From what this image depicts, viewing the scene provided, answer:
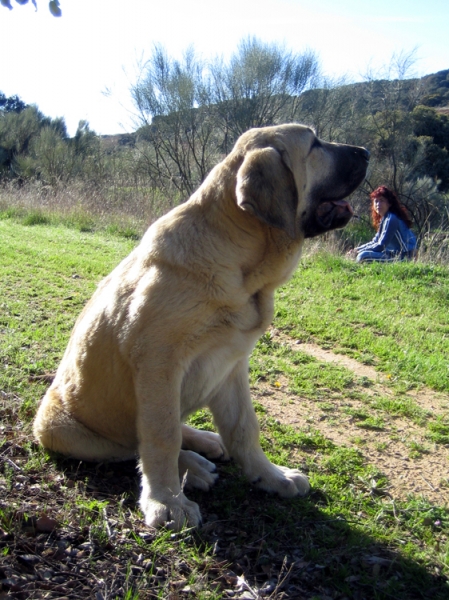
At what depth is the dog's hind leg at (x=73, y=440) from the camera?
9.93 ft

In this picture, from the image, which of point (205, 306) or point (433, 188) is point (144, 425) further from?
point (433, 188)

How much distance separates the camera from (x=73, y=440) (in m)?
3.02

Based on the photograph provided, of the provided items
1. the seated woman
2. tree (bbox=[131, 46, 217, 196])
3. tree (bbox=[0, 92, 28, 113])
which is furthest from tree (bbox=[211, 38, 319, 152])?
tree (bbox=[0, 92, 28, 113])

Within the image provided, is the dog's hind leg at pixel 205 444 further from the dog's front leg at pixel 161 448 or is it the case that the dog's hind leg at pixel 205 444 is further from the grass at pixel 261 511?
the dog's front leg at pixel 161 448

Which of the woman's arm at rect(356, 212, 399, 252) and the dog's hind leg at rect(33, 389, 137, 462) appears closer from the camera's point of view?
the dog's hind leg at rect(33, 389, 137, 462)

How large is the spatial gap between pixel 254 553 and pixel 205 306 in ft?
3.77

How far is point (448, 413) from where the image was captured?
159 inches

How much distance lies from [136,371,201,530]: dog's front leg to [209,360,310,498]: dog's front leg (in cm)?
51

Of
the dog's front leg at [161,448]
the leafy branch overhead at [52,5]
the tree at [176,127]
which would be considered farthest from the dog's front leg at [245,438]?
the tree at [176,127]

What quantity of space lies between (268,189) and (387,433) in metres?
1.96

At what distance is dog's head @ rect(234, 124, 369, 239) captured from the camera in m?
2.80

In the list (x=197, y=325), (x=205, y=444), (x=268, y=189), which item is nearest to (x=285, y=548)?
(x=205, y=444)

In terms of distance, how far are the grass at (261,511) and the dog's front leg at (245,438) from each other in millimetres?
83

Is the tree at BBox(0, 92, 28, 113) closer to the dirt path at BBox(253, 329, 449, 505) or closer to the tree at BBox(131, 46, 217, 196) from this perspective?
the tree at BBox(131, 46, 217, 196)
